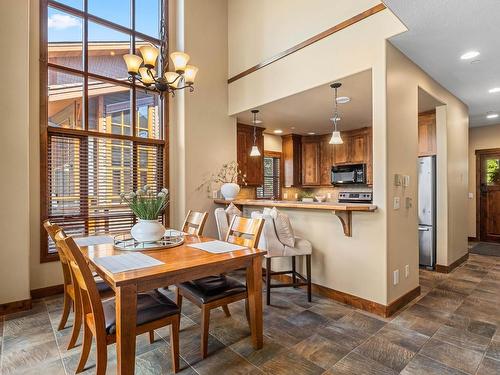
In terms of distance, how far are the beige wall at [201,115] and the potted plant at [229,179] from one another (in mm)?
126

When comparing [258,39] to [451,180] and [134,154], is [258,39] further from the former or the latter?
[451,180]

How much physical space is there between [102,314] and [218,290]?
2.70ft

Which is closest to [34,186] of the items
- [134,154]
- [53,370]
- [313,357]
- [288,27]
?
[134,154]

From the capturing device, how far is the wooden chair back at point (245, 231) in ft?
7.66

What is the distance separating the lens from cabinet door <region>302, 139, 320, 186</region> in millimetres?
6352

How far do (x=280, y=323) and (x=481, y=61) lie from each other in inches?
144

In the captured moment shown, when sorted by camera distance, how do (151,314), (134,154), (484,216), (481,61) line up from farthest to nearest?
(484,216) → (134,154) → (481,61) → (151,314)

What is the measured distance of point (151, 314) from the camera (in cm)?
175

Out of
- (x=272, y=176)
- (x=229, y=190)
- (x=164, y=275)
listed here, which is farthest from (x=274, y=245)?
(x=272, y=176)

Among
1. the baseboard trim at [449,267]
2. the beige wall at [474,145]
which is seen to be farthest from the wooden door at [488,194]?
the baseboard trim at [449,267]

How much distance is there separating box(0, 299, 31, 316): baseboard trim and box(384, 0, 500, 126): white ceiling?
450 cm

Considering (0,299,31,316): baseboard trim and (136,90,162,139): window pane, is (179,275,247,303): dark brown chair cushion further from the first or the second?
(136,90,162,139): window pane

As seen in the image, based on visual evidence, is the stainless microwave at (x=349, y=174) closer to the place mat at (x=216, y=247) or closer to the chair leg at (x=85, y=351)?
the place mat at (x=216, y=247)

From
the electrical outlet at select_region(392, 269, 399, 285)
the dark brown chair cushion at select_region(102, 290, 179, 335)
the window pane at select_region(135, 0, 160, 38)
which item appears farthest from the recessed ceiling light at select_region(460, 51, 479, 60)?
the window pane at select_region(135, 0, 160, 38)
